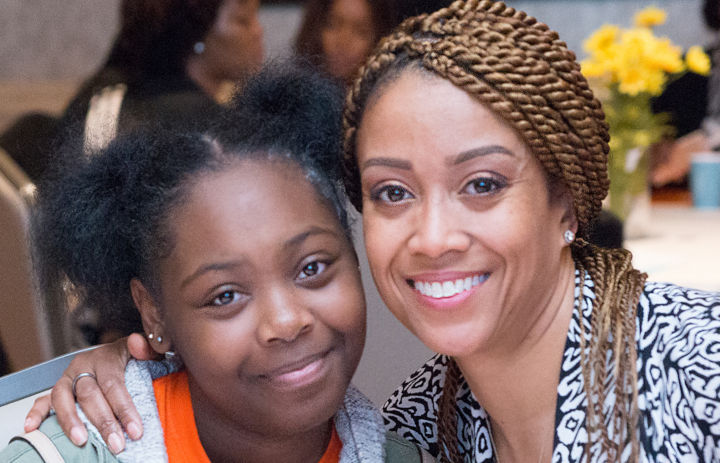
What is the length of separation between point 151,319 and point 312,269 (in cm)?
28

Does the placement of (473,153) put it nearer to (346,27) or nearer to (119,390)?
(119,390)

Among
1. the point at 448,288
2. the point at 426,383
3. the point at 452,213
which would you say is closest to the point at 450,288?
the point at 448,288

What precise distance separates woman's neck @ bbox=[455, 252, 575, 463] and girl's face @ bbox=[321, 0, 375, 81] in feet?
5.92

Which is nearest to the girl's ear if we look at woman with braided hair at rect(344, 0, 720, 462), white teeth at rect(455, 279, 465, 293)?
woman with braided hair at rect(344, 0, 720, 462)

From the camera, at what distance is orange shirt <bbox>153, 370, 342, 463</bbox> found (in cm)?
119

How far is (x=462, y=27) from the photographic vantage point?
1.12 m

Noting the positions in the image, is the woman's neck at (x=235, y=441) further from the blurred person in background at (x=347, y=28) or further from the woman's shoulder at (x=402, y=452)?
the blurred person in background at (x=347, y=28)

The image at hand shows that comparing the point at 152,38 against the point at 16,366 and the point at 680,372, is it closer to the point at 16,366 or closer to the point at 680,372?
the point at 16,366

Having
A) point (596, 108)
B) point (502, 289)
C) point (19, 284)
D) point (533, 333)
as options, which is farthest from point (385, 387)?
point (19, 284)

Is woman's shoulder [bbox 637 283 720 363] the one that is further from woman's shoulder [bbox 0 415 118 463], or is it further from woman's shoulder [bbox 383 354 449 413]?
woman's shoulder [bbox 0 415 118 463]

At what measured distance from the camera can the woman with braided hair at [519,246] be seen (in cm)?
107

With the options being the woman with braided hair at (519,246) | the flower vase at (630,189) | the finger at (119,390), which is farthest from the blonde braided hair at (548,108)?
the flower vase at (630,189)

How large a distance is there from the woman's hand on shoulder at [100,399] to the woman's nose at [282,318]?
25 cm

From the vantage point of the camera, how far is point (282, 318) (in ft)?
3.59
